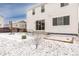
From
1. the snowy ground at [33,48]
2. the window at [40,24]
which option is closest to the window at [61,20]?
the window at [40,24]

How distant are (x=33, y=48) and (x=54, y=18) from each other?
87cm

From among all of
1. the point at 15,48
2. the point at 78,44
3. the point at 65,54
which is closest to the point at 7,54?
the point at 15,48

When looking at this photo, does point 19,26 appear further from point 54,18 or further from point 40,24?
point 54,18

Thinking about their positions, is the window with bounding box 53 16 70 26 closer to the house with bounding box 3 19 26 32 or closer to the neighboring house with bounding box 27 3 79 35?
the neighboring house with bounding box 27 3 79 35

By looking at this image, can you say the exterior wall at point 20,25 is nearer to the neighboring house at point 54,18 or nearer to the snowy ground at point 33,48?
the neighboring house at point 54,18

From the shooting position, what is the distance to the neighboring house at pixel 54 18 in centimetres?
327

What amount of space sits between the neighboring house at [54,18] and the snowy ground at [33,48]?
266 millimetres

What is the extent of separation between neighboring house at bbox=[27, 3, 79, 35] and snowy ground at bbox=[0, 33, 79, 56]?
0.27 m

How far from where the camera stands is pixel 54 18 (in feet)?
11.4

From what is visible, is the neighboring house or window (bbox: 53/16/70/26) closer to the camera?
the neighboring house

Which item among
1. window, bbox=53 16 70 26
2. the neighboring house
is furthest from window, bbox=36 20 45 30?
window, bbox=53 16 70 26

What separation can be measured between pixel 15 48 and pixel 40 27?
750mm

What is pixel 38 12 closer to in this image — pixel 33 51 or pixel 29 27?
pixel 29 27

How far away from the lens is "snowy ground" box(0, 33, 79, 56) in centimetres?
316
